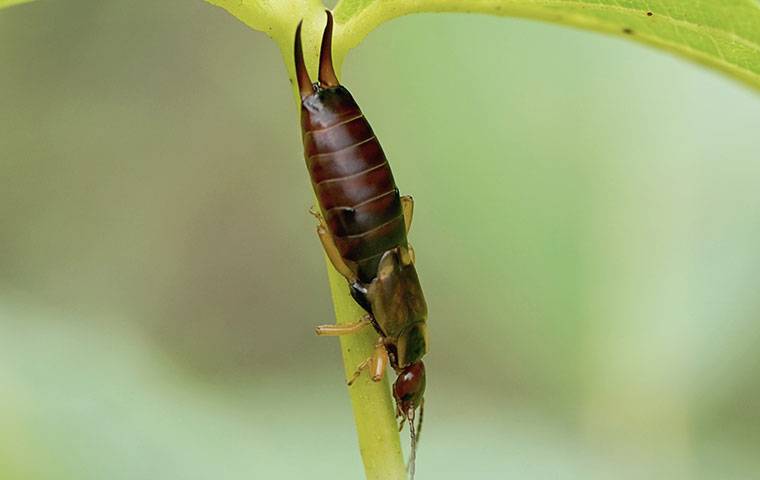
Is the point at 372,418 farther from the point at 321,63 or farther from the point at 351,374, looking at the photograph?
the point at 321,63

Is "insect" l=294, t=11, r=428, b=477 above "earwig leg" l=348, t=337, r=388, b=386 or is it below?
above

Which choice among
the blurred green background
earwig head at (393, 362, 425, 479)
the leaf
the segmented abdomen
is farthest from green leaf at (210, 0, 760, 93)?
the blurred green background

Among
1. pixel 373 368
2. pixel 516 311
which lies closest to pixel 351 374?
pixel 373 368

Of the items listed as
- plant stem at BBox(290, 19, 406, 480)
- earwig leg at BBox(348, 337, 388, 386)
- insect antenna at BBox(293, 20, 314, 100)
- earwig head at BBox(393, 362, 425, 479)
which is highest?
insect antenna at BBox(293, 20, 314, 100)

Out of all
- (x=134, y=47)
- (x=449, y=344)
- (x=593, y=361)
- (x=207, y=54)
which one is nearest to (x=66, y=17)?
(x=134, y=47)

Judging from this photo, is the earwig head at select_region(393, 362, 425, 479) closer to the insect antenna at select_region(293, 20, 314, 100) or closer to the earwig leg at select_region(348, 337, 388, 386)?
the earwig leg at select_region(348, 337, 388, 386)

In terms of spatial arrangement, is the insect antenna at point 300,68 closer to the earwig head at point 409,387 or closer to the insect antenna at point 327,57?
the insect antenna at point 327,57
